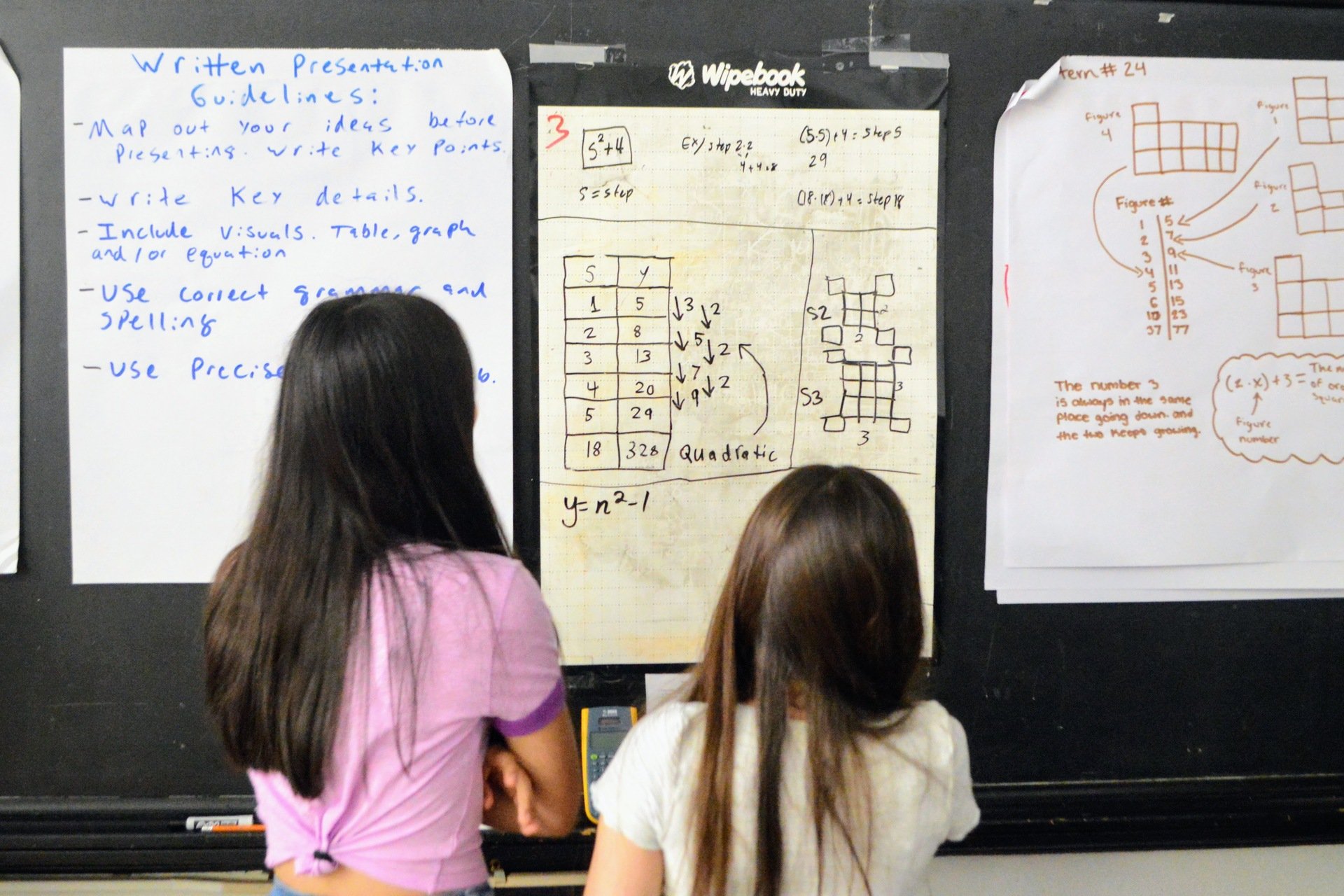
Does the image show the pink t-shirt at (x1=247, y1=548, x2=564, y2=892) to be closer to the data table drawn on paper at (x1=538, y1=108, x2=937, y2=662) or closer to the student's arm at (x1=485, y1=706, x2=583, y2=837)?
the student's arm at (x1=485, y1=706, x2=583, y2=837)

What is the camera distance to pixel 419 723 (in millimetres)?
905

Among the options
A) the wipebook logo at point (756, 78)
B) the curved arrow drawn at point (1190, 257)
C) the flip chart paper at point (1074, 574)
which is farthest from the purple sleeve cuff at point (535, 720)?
the curved arrow drawn at point (1190, 257)

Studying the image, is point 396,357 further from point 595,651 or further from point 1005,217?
point 1005,217

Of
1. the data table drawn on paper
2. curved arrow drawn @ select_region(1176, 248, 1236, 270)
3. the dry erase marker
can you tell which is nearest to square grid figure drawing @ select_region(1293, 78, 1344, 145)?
curved arrow drawn @ select_region(1176, 248, 1236, 270)

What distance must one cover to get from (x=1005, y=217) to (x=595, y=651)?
3.36 feet

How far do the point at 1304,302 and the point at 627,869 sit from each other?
1.52m

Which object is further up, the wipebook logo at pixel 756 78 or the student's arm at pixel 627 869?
the wipebook logo at pixel 756 78

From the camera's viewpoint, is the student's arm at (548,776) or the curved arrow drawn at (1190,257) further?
the curved arrow drawn at (1190,257)

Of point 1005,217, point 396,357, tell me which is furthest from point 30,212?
point 1005,217

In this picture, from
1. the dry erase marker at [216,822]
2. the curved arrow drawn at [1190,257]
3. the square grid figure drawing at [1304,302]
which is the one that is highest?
the curved arrow drawn at [1190,257]

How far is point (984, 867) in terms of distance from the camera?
1.67 meters

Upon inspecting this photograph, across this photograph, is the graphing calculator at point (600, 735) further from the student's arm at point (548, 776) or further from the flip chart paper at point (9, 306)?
the flip chart paper at point (9, 306)

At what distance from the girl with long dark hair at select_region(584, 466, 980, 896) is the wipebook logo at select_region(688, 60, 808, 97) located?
34.6 inches

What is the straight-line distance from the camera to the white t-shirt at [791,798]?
878 millimetres
